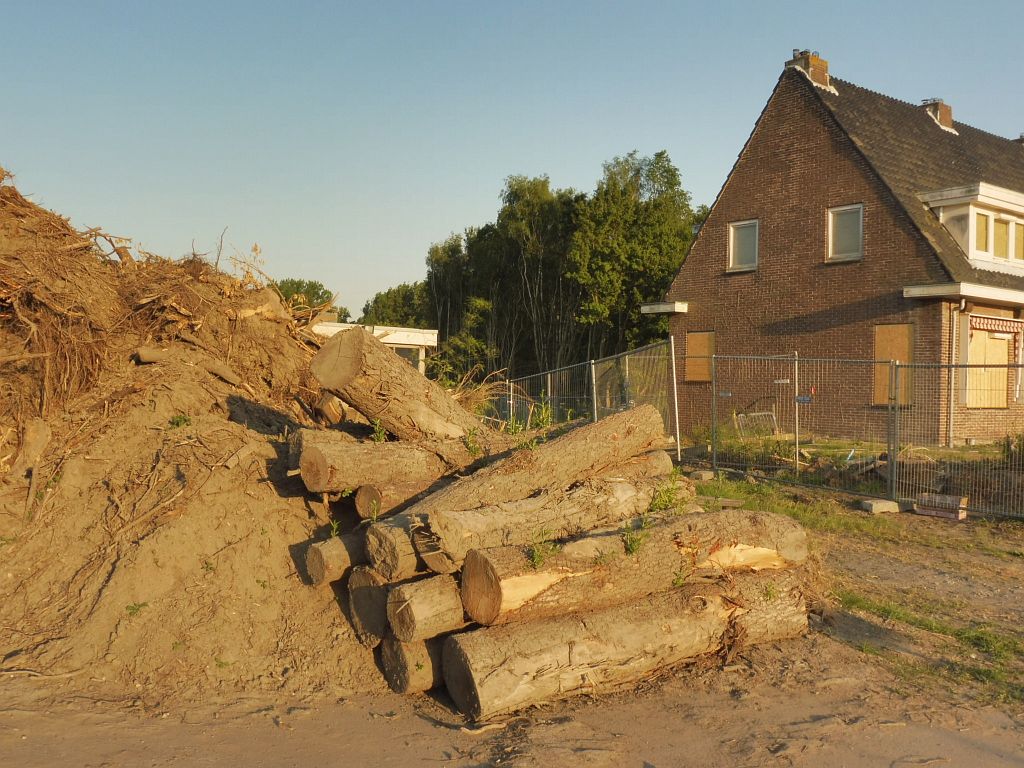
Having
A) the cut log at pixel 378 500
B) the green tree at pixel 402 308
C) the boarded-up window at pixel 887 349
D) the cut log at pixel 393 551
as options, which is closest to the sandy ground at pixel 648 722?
the cut log at pixel 393 551

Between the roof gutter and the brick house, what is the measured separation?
0.13ft

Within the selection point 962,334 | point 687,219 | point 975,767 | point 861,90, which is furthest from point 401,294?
point 975,767

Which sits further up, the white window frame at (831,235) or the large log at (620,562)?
the white window frame at (831,235)

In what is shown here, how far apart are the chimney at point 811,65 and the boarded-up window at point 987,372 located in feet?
24.2

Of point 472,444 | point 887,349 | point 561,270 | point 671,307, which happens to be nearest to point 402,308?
point 561,270

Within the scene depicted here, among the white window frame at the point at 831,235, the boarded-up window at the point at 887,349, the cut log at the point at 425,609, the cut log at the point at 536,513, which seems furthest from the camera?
the white window frame at the point at 831,235

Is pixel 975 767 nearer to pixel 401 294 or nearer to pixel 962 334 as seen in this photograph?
pixel 962 334

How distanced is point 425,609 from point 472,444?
91.6 inches

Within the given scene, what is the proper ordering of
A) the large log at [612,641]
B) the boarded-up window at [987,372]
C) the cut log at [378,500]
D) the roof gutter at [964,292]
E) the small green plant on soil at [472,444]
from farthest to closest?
the boarded-up window at [987,372]
the roof gutter at [964,292]
the small green plant on soil at [472,444]
the cut log at [378,500]
the large log at [612,641]

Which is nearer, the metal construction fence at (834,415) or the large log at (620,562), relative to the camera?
the large log at (620,562)

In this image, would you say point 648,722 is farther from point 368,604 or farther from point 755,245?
point 755,245

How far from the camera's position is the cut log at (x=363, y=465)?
6.62 meters

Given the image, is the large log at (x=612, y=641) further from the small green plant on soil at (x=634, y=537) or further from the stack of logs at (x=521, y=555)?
the small green plant on soil at (x=634, y=537)

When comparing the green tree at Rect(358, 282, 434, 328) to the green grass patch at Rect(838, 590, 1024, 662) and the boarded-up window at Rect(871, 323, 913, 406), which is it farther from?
the green grass patch at Rect(838, 590, 1024, 662)
